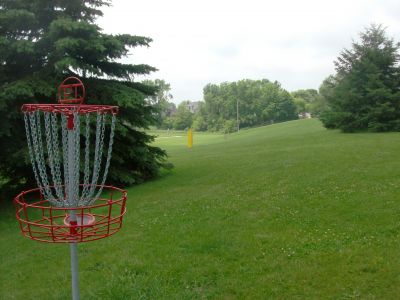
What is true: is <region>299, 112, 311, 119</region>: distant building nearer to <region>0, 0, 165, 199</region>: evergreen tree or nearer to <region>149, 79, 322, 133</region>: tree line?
<region>149, 79, 322, 133</region>: tree line

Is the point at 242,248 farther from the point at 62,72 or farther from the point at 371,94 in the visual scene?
the point at 371,94

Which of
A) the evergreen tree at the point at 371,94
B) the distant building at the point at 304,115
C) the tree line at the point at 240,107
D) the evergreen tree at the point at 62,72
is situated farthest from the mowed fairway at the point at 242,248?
the distant building at the point at 304,115

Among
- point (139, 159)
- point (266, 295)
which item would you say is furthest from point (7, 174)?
point (266, 295)

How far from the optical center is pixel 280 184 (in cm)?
1082

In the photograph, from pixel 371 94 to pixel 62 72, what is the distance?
18.3 meters

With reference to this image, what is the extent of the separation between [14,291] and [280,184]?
690cm

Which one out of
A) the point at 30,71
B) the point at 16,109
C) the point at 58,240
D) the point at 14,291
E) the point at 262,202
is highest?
the point at 30,71

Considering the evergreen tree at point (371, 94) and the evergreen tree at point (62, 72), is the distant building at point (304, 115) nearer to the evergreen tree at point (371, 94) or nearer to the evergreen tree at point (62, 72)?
the evergreen tree at point (371, 94)

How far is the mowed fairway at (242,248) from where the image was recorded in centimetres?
538

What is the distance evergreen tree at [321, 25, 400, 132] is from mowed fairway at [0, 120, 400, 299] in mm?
13654

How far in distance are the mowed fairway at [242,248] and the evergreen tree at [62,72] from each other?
74.0 inches

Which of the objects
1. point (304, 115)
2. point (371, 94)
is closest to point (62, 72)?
point (371, 94)

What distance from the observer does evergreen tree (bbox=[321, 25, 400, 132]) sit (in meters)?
23.5

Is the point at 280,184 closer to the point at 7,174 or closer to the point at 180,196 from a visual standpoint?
the point at 180,196
